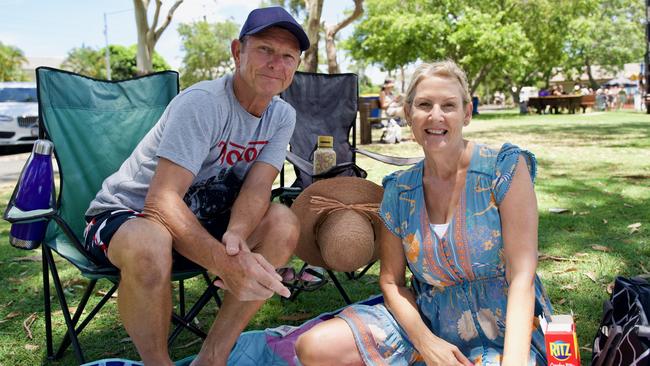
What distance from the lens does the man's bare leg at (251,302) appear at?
7.66 feet

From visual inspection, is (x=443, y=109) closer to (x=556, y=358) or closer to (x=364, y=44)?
(x=556, y=358)

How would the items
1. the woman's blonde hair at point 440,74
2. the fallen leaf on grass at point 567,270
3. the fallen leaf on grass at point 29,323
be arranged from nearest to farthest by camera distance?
the woman's blonde hair at point 440,74 < the fallen leaf on grass at point 29,323 < the fallen leaf on grass at point 567,270

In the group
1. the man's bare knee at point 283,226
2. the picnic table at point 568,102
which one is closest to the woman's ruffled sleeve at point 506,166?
the man's bare knee at point 283,226

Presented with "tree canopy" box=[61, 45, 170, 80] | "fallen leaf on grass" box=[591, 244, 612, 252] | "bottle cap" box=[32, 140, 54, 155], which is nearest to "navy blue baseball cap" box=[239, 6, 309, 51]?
"bottle cap" box=[32, 140, 54, 155]

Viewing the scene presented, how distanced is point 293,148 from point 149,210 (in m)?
2.10

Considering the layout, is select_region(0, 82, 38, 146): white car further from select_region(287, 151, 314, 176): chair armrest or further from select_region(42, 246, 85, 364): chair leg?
select_region(42, 246, 85, 364): chair leg

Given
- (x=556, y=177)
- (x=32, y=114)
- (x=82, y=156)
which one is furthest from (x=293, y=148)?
(x=32, y=114)

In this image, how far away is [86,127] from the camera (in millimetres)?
3104

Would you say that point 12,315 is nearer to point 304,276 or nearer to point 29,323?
point 29,323

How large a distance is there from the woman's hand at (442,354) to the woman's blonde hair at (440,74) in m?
0.80

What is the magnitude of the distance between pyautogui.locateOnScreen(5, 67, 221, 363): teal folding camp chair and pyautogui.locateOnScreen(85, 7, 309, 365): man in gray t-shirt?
448mm

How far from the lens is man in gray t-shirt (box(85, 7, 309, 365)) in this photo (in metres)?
2.10

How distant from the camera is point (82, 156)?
3.05 metres

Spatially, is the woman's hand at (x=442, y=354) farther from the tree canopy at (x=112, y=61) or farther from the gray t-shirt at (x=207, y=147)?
the tree canopy at (x=112, y=61)
